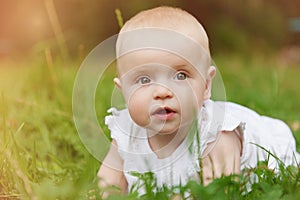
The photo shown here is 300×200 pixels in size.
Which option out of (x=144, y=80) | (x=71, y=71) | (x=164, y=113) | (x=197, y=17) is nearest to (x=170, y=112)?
(x=164, y=113)

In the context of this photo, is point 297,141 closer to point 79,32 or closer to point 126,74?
point 126,74

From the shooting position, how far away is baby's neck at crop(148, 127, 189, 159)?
1934 mm

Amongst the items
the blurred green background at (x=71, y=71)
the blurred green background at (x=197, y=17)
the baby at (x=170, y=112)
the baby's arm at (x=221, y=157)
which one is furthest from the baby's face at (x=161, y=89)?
the blurred green background at (x=197, y=17)

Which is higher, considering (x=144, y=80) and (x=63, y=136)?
(x=144, y=80)

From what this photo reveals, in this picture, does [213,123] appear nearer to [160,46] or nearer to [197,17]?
[160,46]

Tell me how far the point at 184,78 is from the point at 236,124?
0.23 meters

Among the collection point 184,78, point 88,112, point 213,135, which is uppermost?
point 184,78

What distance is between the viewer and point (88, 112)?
2.87 metres

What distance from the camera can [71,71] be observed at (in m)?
4.82

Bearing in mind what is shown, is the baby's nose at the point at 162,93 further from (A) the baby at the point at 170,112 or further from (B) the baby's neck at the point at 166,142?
(B) the baby's neck at the point at 166,142

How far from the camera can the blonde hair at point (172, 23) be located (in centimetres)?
183

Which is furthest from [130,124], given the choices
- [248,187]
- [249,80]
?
[249,80]

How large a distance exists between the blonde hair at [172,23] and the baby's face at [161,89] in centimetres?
8

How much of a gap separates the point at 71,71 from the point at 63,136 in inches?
89.0
